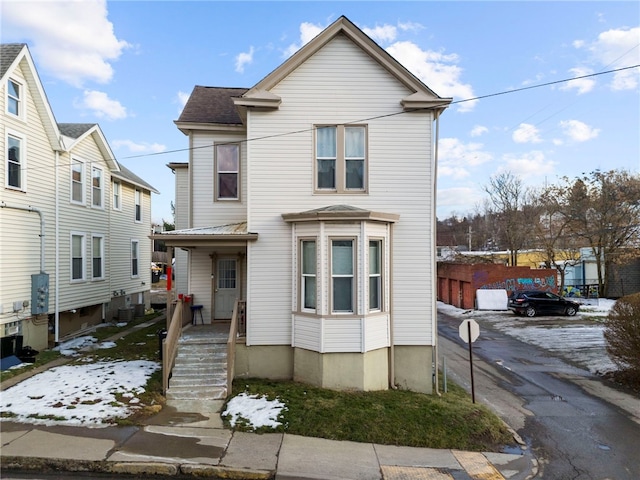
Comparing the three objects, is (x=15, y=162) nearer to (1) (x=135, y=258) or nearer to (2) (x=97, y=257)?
(2) (x=97, y=257)

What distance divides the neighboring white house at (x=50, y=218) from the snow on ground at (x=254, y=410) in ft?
24.0

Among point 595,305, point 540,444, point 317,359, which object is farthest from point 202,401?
point 595,305

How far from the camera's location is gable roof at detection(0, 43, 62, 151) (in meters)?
12.5

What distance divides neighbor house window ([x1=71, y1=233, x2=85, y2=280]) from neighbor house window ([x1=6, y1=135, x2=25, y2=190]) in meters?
3.58

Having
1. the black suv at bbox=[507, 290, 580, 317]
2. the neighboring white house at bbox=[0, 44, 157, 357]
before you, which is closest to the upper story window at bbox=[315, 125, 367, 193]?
the neighboring white house at bbox=[0, 44, 157, 357]

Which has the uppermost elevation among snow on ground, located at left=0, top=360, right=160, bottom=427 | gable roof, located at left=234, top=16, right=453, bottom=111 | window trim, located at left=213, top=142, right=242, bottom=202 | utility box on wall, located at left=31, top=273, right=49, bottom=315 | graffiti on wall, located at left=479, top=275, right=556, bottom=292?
gable roof, located at left=234, top=16, right=453, bottom=111

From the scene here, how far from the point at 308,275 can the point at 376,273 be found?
1735 millimetres

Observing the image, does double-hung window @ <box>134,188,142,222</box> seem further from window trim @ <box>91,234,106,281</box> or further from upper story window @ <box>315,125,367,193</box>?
upper story window @ <box>315,125,367,193</box>

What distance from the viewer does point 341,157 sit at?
1104cm

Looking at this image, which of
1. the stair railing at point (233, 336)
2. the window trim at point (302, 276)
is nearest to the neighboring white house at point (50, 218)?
the stair railing at point (233, 336)

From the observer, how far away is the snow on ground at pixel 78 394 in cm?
786

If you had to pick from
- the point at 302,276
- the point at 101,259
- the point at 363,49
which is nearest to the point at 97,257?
the point at 101,259

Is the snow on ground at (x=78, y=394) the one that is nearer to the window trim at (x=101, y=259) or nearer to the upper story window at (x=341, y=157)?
the upper story window at (x=341, y=157)

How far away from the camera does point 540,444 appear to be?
8.38 m
